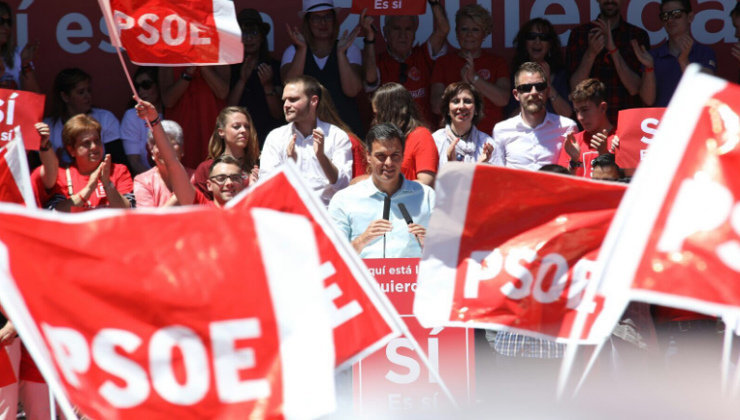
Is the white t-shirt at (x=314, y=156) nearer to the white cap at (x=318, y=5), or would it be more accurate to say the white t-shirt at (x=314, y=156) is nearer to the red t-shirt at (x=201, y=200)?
the red t-shirt at (x=201, y=200)

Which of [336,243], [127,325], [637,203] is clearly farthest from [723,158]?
[127,325]

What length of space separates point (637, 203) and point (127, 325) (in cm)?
212

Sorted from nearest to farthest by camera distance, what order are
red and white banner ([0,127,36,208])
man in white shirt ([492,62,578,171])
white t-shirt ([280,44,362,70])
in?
red and white banner ([0,127,36,208])
man in white shirt ([492,62,578,171])
white t-shirt ([280,44,362,70])

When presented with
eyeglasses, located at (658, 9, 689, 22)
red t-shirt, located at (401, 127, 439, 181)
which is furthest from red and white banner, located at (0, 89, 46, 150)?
eyeglasses, located at (658, 9, 689, 22)

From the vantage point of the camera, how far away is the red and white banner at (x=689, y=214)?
4797mm

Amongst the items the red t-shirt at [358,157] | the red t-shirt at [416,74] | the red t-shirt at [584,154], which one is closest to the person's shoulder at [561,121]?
the red t-shirt at [584,154]

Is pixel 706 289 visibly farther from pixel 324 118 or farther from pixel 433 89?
pixel 433 89

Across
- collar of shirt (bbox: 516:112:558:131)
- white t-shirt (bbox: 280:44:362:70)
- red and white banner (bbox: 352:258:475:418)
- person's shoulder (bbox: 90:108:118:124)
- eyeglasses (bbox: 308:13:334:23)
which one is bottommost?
red and white banner (bbox: 352:258:475:418)

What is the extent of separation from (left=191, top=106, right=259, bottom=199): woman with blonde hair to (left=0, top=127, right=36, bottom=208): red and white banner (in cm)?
218

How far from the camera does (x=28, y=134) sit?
8.30 meters

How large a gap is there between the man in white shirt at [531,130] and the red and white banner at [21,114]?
325 cm

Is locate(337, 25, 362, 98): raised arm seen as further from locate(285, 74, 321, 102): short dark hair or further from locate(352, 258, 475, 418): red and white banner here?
locate(352, 258, 475, 418): red and white banner

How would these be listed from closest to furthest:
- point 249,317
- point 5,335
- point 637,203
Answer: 1. point 249,317
2. point 637,203
3. point 5,335

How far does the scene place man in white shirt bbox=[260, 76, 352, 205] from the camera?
834 centimetres
